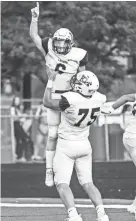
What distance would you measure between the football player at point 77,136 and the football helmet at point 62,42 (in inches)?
14.0

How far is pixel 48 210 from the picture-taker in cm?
1052

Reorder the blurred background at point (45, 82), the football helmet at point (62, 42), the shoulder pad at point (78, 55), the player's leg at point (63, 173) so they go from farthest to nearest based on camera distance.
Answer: the blurred background at point (45, 82), the shoulder pad at point (78, 55), the football helmet at point (62, 42), the player's leg at point (63, 173)

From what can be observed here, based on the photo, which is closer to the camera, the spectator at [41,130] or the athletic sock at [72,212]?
the athletic sock at [72,212]

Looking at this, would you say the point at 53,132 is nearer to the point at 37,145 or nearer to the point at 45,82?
the point at 37,145

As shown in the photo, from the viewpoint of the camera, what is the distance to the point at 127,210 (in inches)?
402

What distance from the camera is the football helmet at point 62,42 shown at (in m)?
8.84

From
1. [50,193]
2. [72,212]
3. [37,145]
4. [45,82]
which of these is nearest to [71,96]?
[72,212]

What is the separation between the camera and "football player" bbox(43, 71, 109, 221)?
845cm

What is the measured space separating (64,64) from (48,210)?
254 centimetres

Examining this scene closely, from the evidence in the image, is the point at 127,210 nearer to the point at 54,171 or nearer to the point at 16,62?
the point at 54,171

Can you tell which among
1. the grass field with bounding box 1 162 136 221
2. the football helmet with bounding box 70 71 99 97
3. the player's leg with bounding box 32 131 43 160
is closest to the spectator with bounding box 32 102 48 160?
the player's leg with bounding box 32 131 43 160

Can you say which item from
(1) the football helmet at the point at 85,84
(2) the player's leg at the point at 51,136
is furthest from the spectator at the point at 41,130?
(1) the football helmet at the point at 85,84

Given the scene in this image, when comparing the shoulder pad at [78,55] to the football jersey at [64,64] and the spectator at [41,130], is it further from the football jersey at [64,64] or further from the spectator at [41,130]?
the spectator at [41,130]

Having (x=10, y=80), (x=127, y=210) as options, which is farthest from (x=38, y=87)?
(x=127, y=210)
